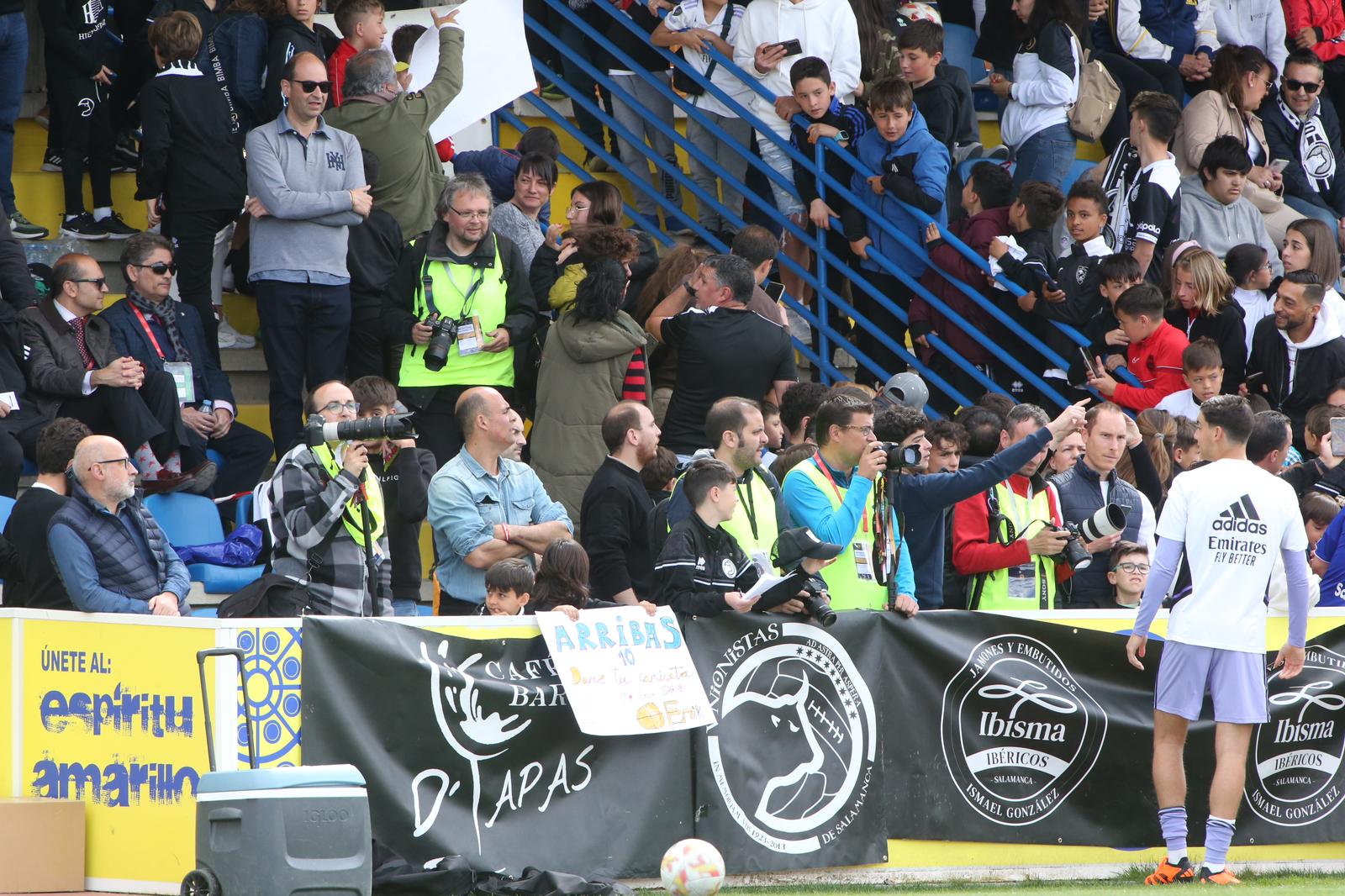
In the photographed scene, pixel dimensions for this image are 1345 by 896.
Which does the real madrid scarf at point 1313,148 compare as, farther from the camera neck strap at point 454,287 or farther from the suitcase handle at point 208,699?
the suitcase handle at point 208,699

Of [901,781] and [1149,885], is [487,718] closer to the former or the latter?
[901,781]

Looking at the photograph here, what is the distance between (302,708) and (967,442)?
154 inches

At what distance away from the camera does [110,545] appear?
741 centimetres

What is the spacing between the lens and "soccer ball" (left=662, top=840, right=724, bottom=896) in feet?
21.9

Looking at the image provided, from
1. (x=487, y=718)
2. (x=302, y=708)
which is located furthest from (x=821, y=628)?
(x=302, y=708)

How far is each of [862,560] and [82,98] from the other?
6098 millimetres

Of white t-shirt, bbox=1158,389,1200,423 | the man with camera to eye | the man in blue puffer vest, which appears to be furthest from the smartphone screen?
the man in blue puffer vest

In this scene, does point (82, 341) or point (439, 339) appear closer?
point (82, 341)

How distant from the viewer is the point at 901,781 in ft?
25.2

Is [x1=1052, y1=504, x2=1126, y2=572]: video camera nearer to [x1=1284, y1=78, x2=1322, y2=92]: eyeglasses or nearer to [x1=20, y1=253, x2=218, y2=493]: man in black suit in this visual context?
[x1=20, y1=253, x2=218, y2=493]: man in black suit

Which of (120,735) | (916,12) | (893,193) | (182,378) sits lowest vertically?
(120,735)

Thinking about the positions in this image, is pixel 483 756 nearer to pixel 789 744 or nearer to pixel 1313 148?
pixel 789 744

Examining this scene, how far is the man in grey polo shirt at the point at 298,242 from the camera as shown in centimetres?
1001

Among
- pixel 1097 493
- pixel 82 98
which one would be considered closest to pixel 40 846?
pixel 1097 493
